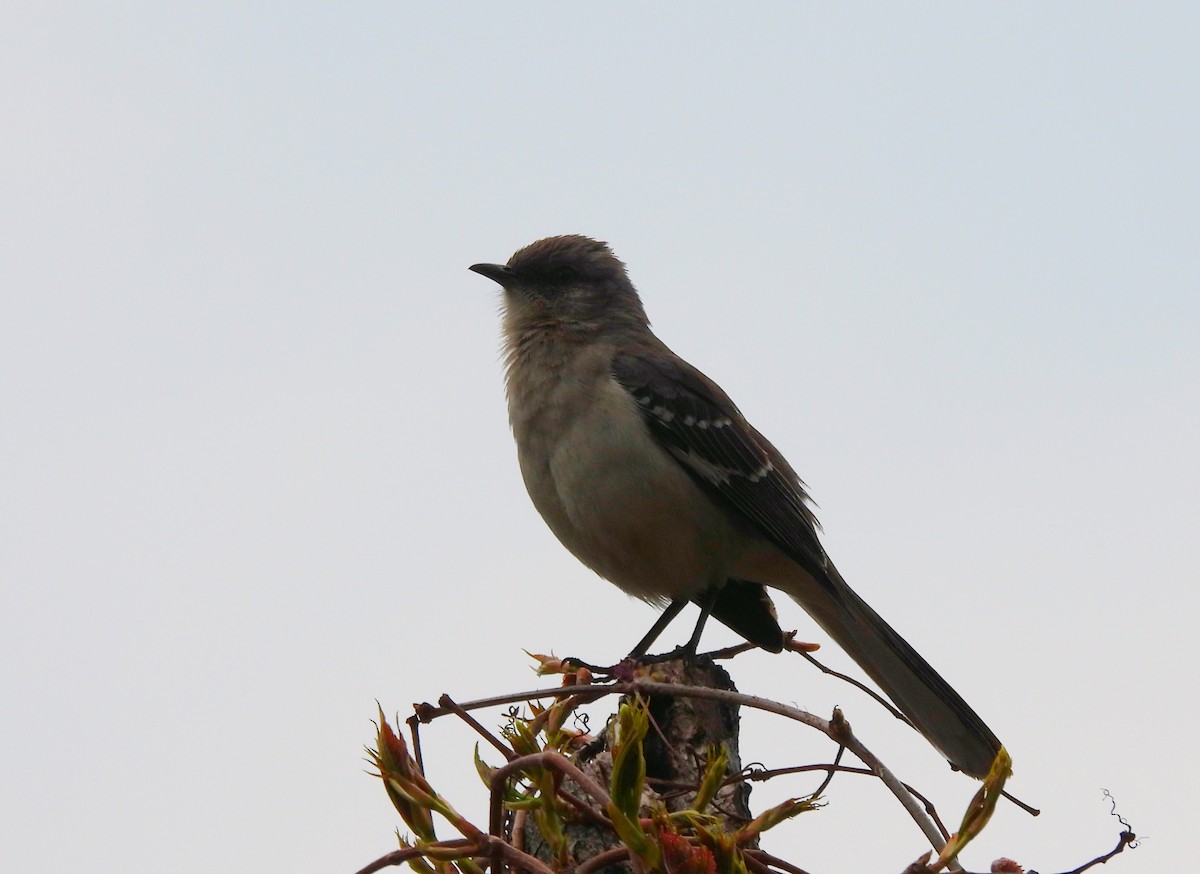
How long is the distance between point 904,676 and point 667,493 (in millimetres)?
1203

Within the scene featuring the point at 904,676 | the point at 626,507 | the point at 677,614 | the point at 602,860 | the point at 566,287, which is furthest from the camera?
the point at 566,287

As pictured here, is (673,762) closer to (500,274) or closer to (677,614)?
(677,614)

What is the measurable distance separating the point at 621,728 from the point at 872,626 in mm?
3389

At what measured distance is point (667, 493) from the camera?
535 cm

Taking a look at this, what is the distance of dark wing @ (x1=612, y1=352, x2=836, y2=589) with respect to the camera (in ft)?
18.3

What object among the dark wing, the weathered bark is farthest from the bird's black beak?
the weathered bark

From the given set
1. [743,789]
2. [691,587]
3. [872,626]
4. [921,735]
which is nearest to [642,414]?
[691,587]

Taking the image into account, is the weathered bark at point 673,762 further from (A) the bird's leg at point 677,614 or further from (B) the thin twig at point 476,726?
(A) the bird's leg at point 677,614

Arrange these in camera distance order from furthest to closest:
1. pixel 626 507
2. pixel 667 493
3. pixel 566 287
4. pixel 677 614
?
1. pixel 566 287
2. pixel 677 614
3. pixel 667 493
4. pixel 626 507

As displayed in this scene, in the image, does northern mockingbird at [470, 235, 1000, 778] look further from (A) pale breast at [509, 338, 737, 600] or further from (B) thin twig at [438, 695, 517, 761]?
(B) thin twig at [438, 695, 517, 761]

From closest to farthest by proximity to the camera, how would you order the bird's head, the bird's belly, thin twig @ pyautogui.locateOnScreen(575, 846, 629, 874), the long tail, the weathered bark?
thin twig @ pyautogui.locateOnScreen(575, 846, 629, 874)
the weathered bark
the long tail
the bird's belly
the bird's head

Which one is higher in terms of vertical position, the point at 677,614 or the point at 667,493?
the point at 667,493

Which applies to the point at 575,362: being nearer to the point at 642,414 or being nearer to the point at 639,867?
the point at 642,414

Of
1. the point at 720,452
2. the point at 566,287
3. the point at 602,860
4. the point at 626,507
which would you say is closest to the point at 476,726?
the point at 602,860
